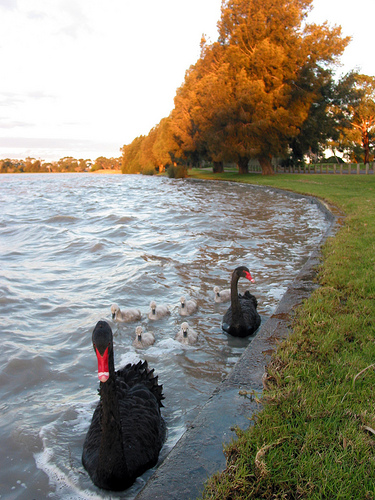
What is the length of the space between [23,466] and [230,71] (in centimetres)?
3260

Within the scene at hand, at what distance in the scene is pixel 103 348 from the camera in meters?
2.66

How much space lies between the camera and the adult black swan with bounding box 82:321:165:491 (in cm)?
267

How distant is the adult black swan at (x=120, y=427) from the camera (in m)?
2.67

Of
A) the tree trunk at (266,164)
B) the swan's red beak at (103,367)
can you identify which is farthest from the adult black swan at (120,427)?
the tree trunk at (266,164)

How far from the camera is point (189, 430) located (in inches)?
103

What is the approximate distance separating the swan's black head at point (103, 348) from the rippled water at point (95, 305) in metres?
0.91

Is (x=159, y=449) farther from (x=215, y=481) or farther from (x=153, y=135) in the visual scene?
(x=153, y=135)

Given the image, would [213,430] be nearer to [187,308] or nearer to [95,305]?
[187,308]

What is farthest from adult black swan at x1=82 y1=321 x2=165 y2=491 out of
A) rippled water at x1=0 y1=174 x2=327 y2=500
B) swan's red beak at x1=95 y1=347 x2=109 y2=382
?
rippled water at x1=0 y1=174 x2=327 y2=500

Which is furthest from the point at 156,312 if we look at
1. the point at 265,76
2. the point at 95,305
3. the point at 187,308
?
the point at 265,76

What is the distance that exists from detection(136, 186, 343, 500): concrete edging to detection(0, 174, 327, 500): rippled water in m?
0.64

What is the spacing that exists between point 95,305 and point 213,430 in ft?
14.2

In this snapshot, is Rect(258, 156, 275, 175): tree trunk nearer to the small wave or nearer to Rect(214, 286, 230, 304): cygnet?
the small wave

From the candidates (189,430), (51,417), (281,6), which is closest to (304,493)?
(189,430)
